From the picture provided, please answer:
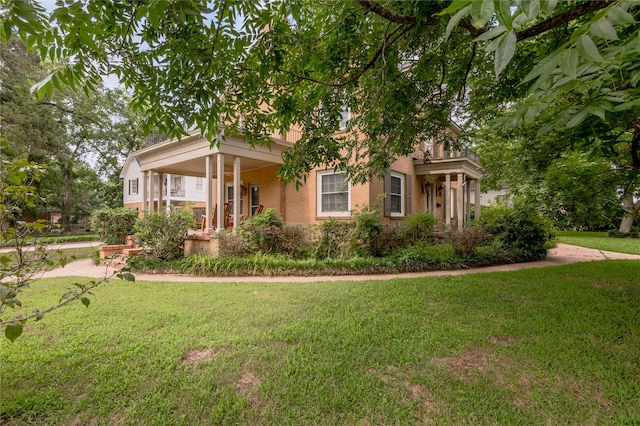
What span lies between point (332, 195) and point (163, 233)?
5.69m

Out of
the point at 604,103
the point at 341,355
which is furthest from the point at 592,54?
the point at 341,355

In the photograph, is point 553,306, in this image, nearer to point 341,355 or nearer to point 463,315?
point 463,315

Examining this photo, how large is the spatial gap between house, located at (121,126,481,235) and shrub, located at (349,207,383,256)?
0.66m

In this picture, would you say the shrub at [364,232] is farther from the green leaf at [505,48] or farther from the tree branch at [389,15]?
the green leaf at [505,48]

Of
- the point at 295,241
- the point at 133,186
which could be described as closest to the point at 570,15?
the point at 295,241

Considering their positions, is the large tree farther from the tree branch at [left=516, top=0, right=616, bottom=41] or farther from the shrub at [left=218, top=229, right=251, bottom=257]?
the shrub at [left=218, top=229, right=251, bottom=257]

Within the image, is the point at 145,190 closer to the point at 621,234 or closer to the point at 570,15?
the point at 570,15

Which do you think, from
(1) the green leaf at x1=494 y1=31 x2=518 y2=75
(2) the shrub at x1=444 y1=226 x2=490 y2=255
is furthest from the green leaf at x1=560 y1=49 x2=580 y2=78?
(2) the shrub at x1=444 y1=226 x2=490 y2=255

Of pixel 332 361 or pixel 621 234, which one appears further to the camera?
pixel 621 234

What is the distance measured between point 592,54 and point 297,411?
2753 mm

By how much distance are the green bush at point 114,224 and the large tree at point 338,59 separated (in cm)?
1012

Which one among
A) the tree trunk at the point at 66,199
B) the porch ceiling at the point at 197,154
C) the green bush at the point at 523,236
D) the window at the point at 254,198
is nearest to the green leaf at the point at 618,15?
the porch ceiling at the point at 197,154

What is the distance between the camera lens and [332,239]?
8352mm

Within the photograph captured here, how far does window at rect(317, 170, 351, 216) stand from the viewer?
10.3 m
